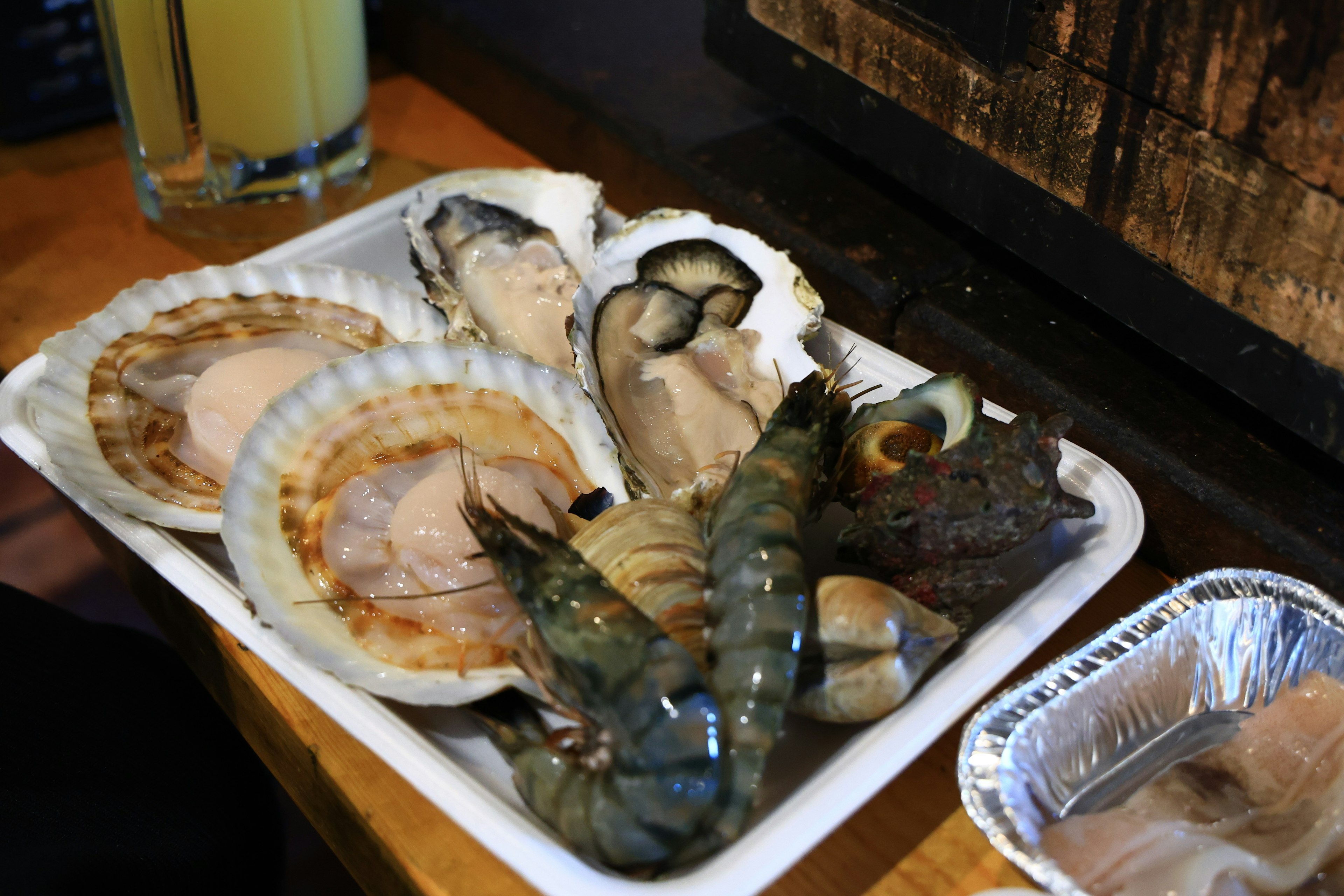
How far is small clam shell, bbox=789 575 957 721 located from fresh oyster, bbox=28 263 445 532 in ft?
1.60

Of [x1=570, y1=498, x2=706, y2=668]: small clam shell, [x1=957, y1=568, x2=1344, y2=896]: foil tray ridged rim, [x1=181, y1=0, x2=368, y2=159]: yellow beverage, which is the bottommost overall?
[x1=957, y1=568, x2=1344, y2=896]: foil tray ridged rim

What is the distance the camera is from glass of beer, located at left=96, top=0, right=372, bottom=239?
3.65ft

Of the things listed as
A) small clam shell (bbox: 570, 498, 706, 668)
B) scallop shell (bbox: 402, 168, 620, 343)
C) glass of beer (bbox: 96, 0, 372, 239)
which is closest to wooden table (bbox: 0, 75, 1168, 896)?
glass of beer (bbox: 96, 0, 372, 239)

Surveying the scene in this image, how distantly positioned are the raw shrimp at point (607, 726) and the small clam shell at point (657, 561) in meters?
0.03

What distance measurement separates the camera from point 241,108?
1.17 metres

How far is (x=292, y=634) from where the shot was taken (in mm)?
716

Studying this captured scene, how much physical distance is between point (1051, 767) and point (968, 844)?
8 centimetres

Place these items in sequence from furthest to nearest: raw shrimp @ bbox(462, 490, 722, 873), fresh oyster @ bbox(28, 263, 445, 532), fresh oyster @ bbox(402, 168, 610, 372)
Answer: fresh oyster @ bbox(402, 168, 610, 372) → fresh oyster @ bbox(28, 263, 445, 532) → raw shrimp @ bbox(462, 490, 722, 873)

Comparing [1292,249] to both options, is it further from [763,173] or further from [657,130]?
[657,130]

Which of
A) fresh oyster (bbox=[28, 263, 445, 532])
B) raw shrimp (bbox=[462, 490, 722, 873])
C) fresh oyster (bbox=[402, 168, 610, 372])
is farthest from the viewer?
A: fresh oyster (bbox=[402, 168, 610, 372])

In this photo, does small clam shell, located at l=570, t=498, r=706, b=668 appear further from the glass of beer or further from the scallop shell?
the glass of beer

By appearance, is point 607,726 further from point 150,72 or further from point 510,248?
point 150,72

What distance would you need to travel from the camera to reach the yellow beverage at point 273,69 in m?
1.11

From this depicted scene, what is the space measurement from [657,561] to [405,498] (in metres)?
0.22
